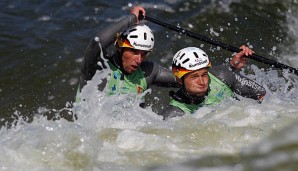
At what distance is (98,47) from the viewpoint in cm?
648

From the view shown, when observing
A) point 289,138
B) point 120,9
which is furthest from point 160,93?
point 289,138

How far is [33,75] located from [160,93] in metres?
2.32

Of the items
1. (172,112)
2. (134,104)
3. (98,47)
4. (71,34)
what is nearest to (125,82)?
(134,104)

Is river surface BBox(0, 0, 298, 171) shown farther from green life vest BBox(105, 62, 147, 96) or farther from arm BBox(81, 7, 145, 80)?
green life vest BBox(105, 62, 147, 96)

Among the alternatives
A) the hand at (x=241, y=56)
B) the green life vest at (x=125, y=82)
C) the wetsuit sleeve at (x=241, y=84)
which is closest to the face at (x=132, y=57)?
the green life vest at (x=125, y=82)

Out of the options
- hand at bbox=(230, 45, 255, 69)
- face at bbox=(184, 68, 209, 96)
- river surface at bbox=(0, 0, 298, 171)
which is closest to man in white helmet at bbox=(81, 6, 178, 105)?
river surface at bbox=(0, 0, 298, 171)

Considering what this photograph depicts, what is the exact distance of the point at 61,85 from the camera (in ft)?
29.0

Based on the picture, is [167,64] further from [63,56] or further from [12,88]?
[12,88]

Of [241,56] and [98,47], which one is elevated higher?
[98,47]

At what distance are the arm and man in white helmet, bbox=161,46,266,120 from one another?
849 millimetres

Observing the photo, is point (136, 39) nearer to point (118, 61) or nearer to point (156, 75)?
point (118, 61)

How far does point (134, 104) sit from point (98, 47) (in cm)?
87

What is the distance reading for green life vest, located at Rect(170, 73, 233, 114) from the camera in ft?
22.0

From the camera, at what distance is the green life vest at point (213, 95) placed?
22.0ft
